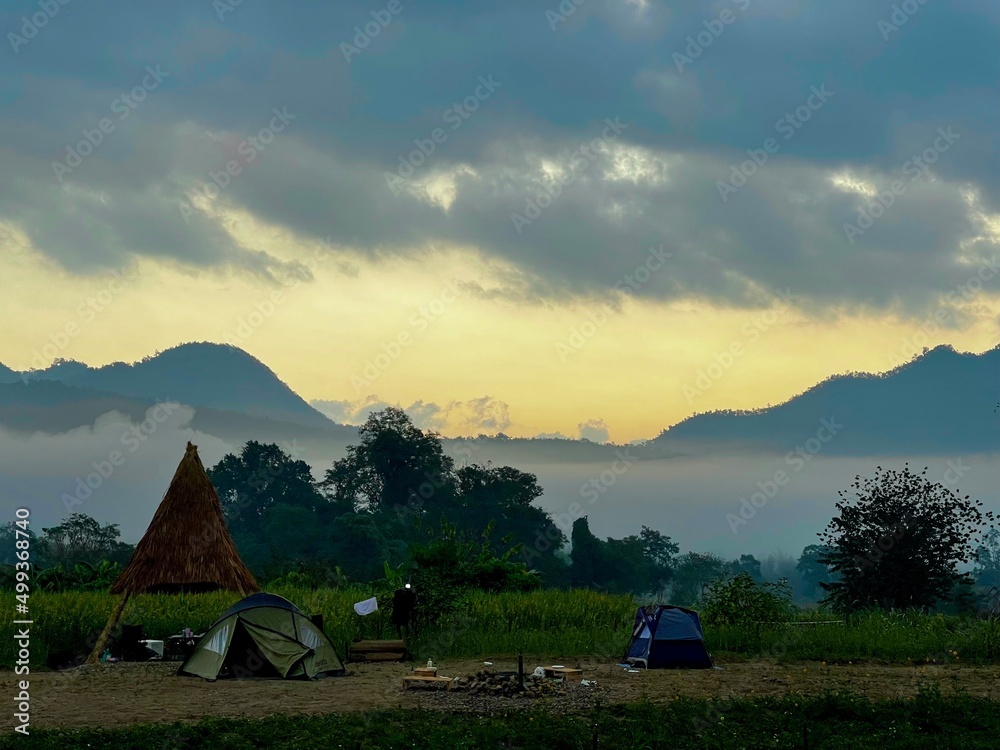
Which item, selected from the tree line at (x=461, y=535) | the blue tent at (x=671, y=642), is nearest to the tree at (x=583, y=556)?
the tree line at (x=461, y=535)

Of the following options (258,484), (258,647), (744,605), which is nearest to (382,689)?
(258,647)

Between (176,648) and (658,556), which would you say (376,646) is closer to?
(176,648)

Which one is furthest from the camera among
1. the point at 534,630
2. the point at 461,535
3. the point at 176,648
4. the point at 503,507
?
the point at 503,507

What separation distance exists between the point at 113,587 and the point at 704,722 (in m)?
18.8

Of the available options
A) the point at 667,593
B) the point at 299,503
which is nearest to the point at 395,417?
the point at 299,503

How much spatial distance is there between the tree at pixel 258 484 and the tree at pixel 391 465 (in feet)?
11.3

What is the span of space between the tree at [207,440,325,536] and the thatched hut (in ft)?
179

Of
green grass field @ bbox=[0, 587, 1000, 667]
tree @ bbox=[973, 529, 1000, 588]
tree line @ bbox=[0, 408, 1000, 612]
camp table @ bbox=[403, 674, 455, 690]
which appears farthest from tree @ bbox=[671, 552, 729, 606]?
camp table @ bbox=[403, 674, 455, 690]

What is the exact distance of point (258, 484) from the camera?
85125 millimetres

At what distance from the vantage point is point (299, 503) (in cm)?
8294

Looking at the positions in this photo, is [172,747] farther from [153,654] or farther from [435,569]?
[435,569]

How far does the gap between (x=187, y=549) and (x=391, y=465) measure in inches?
2097

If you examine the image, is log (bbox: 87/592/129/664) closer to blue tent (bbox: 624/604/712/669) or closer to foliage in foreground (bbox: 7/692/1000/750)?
foliage in foreground (bbox: 7/692/1000/750)

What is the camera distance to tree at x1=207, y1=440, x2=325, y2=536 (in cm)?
8381
